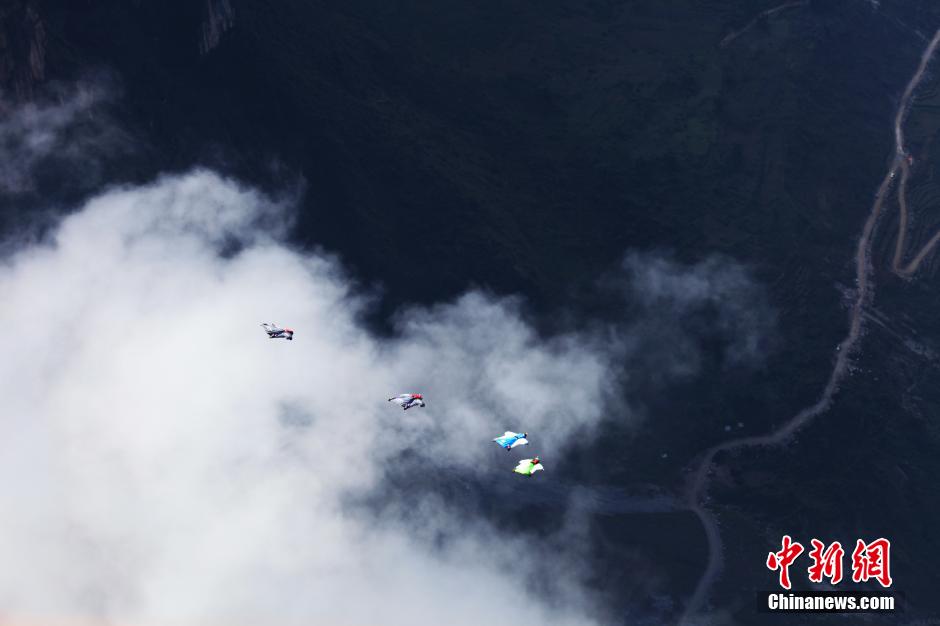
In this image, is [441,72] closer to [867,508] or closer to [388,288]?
[388,288]

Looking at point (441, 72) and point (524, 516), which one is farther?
point (441, 72)

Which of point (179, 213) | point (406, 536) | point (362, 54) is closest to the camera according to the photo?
point (406, 536)

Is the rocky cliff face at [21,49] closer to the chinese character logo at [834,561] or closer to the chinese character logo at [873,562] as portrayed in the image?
the chinese character logo at [834,561]

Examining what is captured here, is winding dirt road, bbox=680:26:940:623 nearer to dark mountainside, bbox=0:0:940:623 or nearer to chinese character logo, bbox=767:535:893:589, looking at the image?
dark mountainside, bbox=0:0:940:623

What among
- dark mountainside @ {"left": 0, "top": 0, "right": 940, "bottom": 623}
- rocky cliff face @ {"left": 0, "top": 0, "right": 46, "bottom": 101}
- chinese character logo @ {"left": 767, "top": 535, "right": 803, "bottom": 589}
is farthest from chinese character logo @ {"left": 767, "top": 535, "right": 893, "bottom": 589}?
rocky cliff face @ {"left": 0, "top": 0, "right": 46, "bottom": 101}

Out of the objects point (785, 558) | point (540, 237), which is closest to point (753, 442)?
point (785, 558)

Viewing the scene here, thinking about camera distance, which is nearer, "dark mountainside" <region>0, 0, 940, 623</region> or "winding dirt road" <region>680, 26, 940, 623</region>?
"winding dirt road" <region>680, 26, 940, 623</region>

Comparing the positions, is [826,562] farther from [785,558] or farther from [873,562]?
[873,562]

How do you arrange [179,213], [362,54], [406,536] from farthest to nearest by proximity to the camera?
[362,54] < [179,213] < [406,536]

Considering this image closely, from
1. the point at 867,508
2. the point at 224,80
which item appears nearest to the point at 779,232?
the point at 867,508
